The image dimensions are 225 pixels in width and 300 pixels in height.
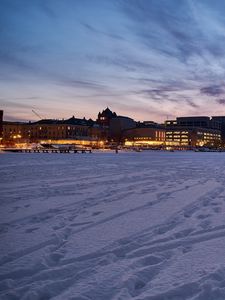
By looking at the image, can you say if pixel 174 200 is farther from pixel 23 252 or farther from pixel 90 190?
pixel 23 252

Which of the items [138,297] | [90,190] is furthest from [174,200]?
[138,297]

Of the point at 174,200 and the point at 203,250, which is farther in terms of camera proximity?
the point at 174,200

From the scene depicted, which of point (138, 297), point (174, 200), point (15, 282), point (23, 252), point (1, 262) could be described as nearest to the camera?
point (138, 297)

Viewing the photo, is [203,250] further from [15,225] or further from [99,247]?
[15,225]

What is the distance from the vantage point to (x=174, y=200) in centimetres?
1453

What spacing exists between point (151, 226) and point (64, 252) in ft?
9.96

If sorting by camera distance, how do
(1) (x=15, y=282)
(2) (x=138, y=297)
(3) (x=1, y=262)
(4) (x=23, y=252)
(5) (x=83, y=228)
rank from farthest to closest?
1. (5) (x=83, y=228)
2. (4) (x=23, y=252)
3. (3) (x=1, y=262)
4. (1) (x=15, y=282)
5. (2) (x=138, y=297)

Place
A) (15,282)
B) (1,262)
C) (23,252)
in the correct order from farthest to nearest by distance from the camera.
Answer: (23,252)
(1,262)
(15,282)

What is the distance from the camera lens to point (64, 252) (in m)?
7.51

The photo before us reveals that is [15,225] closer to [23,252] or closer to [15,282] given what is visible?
[23,252]

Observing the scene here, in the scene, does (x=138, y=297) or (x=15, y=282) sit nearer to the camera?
(x=138, y=297)

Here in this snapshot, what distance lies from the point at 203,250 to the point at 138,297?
2.69 metres

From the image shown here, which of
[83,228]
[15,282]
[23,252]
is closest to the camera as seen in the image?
[15,282]

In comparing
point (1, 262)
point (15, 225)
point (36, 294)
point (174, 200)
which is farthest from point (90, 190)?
point (36, 294)
